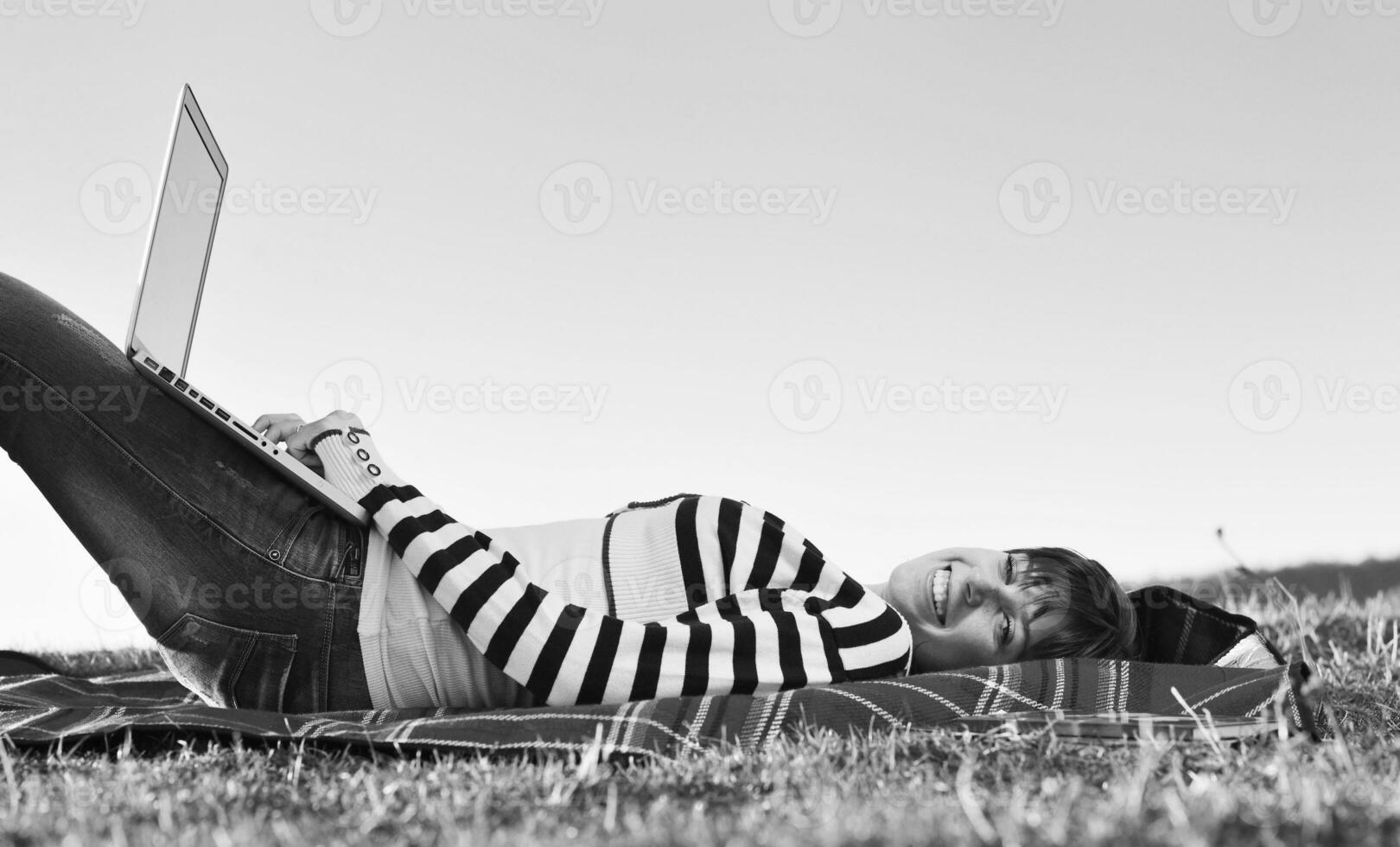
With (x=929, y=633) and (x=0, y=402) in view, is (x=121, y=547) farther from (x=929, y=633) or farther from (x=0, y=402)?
(x=929, y=633)

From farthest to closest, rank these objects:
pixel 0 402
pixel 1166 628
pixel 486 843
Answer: pixel 1166 628, pixel 0 402, pixel 486 843

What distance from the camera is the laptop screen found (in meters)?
1.92

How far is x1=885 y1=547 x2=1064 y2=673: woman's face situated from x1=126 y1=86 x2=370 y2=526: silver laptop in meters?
1.18

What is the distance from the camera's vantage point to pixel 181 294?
7.14 ft

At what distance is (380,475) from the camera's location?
81.1 inches

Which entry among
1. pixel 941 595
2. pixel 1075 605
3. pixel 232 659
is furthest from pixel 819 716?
pixel 232 659

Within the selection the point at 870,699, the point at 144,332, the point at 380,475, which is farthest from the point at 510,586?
A: the point at 144,332

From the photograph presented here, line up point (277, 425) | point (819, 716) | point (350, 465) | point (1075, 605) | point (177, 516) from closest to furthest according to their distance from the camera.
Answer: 1. point (819, 716)
2. point (177, 516)
3. point (350, 465)
4. point (277, 425)
5. point (1075, 605)

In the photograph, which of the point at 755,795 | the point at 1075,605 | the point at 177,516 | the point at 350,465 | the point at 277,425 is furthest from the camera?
the point at 1075,605

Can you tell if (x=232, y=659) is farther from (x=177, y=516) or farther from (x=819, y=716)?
(x=819, y=716)

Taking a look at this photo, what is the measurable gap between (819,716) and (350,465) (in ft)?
3.25

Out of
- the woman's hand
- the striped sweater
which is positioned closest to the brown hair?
the striped sweater

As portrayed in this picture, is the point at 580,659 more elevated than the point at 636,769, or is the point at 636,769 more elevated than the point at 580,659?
the point at 580,659

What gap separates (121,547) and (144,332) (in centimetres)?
39
